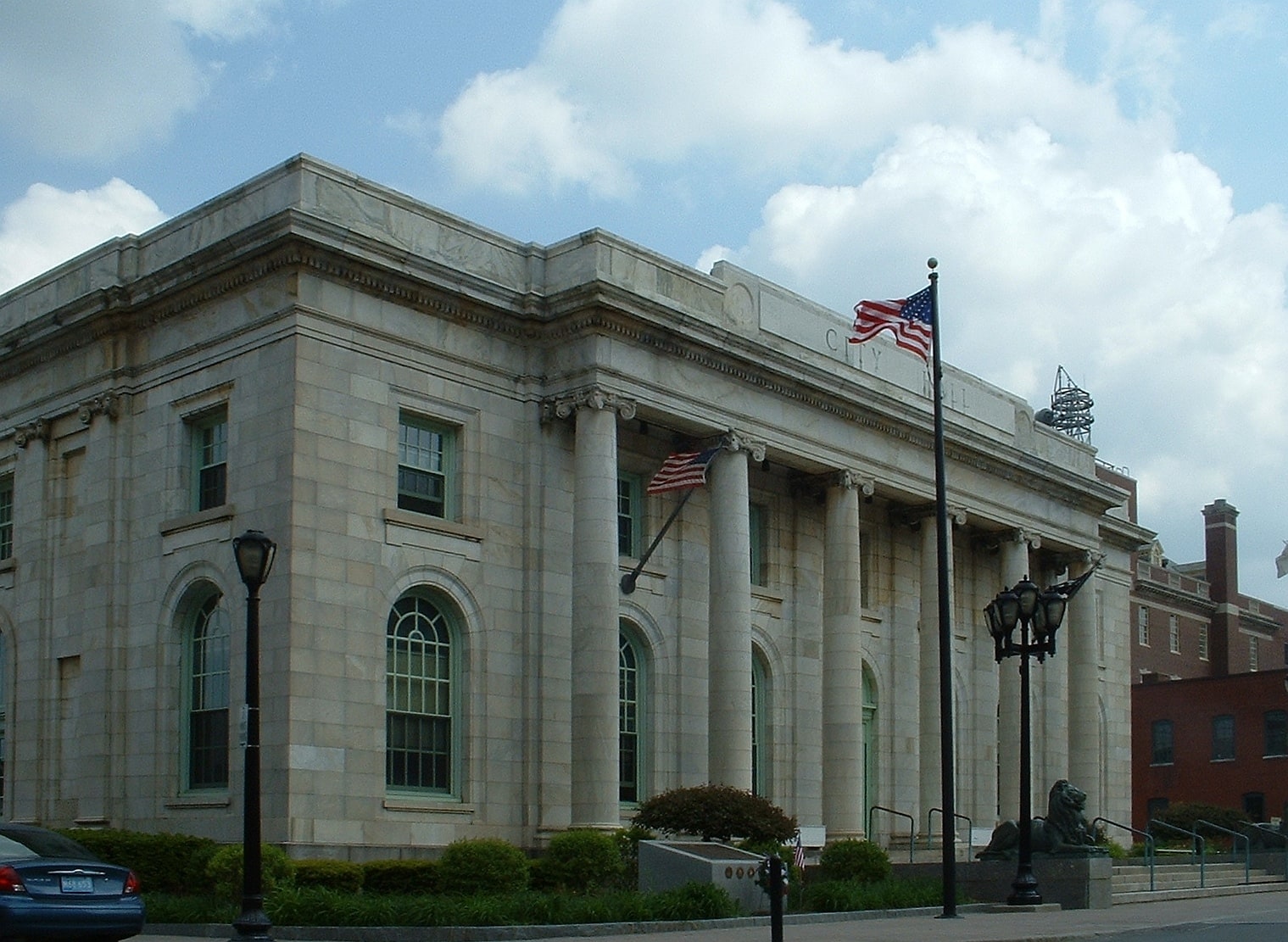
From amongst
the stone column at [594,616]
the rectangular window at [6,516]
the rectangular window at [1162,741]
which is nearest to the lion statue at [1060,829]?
the stone column at [594,616]

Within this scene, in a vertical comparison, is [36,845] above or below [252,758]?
below

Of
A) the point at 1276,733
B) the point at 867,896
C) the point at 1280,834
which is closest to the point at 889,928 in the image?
the point at 867,896

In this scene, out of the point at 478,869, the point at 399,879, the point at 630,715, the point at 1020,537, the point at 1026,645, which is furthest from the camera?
the point at 1020,537

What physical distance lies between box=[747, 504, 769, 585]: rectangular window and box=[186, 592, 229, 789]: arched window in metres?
13.3

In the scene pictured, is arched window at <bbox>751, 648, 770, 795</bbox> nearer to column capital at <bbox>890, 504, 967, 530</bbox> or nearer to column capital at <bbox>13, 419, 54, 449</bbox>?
column capital at <bbox>890, 504, 967, 530</bbox>

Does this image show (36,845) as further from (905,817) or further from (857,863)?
(905,817)

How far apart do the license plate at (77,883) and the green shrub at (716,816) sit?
13972 millimetres

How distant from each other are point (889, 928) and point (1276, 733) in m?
52.6

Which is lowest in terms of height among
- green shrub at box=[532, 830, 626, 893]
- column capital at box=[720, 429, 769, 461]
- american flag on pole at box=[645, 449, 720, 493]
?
green shrub at box=[532, 830, 626, 893]

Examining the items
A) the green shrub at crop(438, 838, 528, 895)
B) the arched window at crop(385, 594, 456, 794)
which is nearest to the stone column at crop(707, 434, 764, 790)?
the arched window at crop(385, 594, 456, 794)

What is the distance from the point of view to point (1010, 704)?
4569 cm

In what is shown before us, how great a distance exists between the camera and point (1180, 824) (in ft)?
203

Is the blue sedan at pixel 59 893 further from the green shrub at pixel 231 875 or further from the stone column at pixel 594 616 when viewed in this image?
the stone column at pixel 594 616

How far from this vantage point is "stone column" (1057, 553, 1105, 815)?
4878 cm
